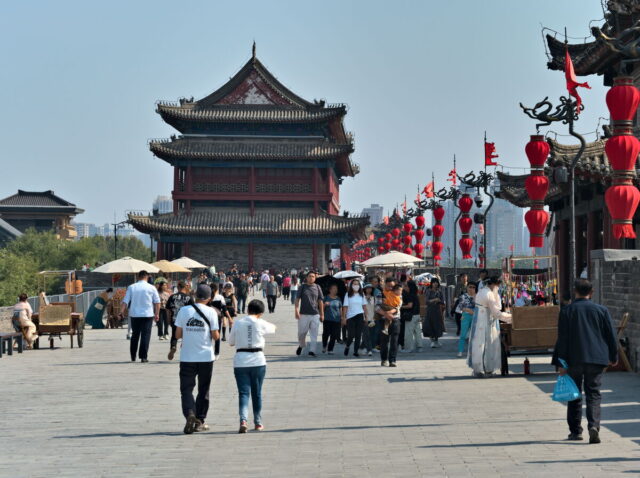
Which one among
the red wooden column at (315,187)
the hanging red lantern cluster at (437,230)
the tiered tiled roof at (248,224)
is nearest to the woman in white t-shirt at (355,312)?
the hanging red lantern cluster at (437,230)

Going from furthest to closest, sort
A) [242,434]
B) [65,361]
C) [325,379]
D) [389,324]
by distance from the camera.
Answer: [65,361] < [389,324] < [325,379] < [242,434]

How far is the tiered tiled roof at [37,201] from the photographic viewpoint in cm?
11125

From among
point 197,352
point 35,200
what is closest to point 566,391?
point 197,352

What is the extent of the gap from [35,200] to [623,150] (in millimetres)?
102761

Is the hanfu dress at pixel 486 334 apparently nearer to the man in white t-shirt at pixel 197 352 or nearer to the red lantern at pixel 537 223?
the man in white t-shirt at pixel 197 352

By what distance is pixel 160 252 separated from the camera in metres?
71.8

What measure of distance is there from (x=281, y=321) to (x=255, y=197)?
1394 inches

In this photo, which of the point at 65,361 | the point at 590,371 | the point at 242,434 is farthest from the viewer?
the point at 65,361

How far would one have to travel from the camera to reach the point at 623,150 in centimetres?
1661

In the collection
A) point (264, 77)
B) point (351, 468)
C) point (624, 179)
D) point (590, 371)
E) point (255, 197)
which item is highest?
point (264, 77)

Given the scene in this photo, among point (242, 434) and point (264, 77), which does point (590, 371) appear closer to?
point (242, 434)

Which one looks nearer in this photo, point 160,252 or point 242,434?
point 242,434

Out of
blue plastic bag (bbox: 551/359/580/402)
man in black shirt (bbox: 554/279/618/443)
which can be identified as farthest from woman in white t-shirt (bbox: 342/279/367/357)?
blue plastic bag (bbox: 551/359/580/402)

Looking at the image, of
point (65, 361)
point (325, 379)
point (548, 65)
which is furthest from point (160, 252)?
point (325, 379)
